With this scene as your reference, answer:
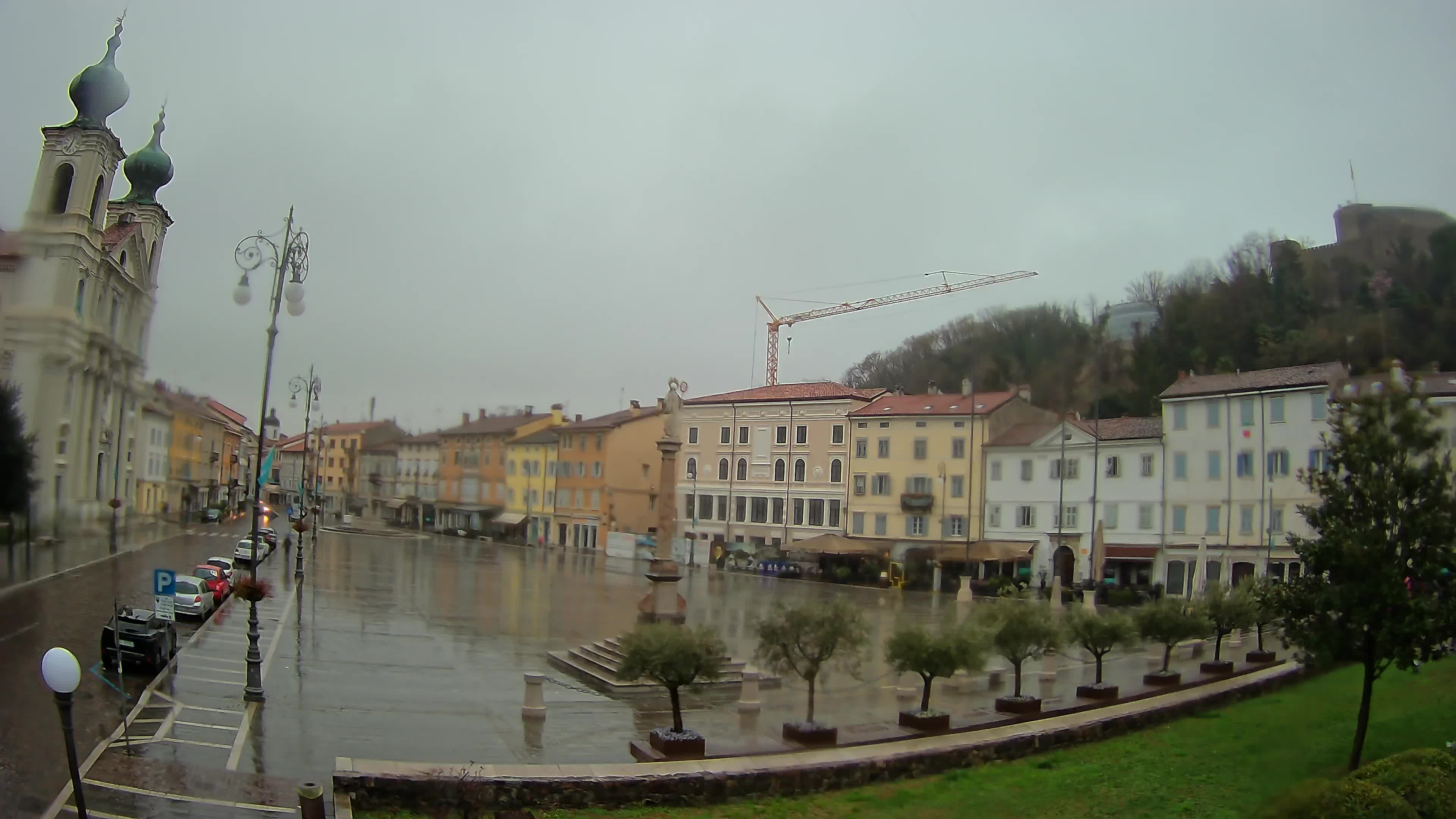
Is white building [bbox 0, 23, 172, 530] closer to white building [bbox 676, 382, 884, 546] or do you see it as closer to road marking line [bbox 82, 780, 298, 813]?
road marking line [bbox 82, 780, 298, 813]

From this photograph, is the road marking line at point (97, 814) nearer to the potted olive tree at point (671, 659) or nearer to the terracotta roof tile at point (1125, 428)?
the potted olive tree at point (671, 659)

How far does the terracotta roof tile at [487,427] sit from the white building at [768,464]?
35.1 meters

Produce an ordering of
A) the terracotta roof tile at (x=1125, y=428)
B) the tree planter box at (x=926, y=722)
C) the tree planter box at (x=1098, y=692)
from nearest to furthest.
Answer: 1. the tree planter box at (x=926, y=722)
2. the tree planter box at (x=1098, y=692)
3. the terracotta roof tile at (x=1125, y=428)

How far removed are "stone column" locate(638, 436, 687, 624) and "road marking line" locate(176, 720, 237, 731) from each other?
9502mm

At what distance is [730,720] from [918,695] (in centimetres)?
463

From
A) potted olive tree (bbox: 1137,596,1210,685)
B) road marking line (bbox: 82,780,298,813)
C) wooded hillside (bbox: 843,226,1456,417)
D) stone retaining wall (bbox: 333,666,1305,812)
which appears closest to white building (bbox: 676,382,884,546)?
wooded hillside (bbox: 843,226,1456,417)

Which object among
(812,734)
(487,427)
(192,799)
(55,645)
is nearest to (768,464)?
(487,427)

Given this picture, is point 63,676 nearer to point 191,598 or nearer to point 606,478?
point 191,598

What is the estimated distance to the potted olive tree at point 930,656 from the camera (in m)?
15.5

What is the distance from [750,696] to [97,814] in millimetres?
10860

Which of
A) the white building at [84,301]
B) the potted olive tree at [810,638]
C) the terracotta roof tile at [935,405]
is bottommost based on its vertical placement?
the potted olive tree at [810,638]

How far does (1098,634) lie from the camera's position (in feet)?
61.5

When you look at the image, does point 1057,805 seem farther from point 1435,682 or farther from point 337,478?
point 337,478

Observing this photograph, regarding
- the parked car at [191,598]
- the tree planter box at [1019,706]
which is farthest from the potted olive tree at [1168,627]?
the parked car at [191,598]
